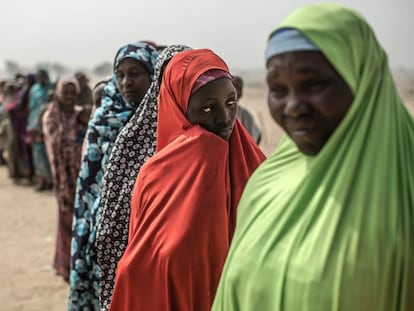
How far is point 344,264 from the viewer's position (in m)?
1.42

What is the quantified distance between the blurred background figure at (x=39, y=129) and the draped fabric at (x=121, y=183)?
819 centimetres

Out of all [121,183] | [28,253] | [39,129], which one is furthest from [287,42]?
[39,129]

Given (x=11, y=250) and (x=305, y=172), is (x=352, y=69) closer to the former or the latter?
(x=305, y=172)

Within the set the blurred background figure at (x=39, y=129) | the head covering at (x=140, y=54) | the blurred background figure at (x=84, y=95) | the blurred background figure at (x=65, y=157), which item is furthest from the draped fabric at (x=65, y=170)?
the blurred background figure at (x=39, y=129)

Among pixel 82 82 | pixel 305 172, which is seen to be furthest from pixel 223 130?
pixel 82 82

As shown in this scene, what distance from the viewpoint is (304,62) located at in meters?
1.48

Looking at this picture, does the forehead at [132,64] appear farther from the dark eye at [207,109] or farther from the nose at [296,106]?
the nose at [296,106]

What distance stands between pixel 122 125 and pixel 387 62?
2393 mm

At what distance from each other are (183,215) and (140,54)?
4.67 feet

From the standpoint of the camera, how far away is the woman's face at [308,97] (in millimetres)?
1466

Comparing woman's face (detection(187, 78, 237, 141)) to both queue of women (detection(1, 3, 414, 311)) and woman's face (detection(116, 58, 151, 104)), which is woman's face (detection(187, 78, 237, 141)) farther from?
woman's face (detection(116, 58, 151, 104))

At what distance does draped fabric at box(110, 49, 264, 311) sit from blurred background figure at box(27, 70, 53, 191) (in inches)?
348

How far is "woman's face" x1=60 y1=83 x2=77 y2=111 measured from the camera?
7152mm

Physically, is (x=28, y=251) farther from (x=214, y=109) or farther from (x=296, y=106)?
(x=296, y=106)
